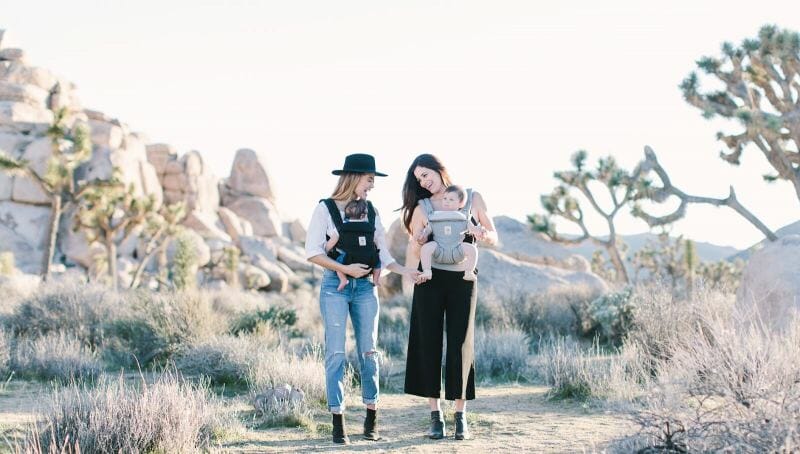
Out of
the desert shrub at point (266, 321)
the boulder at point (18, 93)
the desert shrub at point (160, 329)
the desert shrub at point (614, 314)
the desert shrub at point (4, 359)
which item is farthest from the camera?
the boulder at point (18, 93)

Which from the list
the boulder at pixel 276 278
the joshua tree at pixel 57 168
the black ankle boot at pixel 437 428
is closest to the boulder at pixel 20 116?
the boulder at pixel 276 278

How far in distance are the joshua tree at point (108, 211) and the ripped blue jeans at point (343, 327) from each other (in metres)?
27.1

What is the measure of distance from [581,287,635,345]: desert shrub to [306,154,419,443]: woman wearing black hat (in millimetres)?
8231

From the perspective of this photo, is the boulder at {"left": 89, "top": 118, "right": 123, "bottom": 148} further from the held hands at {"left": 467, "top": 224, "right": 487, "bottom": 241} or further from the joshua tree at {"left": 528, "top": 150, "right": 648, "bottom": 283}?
the held hands at {"left": 467, "top": 224, "right": 487, "bottom": 241}

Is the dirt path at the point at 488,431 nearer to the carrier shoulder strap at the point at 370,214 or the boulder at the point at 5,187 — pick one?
the carrier shoulder strap at the point at 370,214

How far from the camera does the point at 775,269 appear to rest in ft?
31.4

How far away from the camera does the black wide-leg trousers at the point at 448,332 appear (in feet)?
19.9

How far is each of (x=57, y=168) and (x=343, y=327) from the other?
26.4m

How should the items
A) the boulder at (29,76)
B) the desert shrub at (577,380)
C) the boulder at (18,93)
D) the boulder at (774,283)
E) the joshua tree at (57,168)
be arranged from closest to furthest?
the desert shrub at (577,380) → the boulder at (774,283) → the joshua tree at (57,168) → the boulder at (18,93) → the boulder at (29,76)

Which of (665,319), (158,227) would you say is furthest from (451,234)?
(158,227)

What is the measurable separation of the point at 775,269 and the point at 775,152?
11474 mm

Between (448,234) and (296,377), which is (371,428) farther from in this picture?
(296,377)

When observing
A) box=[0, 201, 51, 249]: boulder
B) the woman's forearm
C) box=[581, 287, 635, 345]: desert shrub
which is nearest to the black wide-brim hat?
the woman's forearm

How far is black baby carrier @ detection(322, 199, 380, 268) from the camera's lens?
5.87 meters
